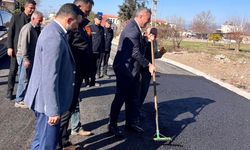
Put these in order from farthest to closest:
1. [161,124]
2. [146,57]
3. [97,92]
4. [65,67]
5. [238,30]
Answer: [238,30] → [97,92] → [161,124] → [146,57] → [65,67]

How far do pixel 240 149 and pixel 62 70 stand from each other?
141 inches

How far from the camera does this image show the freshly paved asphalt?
18.7ft

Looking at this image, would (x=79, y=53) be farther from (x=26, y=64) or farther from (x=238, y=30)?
(x=238, y=30)

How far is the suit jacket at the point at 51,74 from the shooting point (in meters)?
3.56

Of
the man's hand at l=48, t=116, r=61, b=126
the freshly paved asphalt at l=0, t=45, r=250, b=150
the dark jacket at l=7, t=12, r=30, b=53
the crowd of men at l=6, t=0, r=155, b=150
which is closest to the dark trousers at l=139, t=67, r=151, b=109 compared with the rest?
the crowd of men at l=6, t=0, r=155, b=150

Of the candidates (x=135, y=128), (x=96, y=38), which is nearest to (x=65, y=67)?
(x=135, y=128)

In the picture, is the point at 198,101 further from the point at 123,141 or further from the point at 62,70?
the point at 62,70

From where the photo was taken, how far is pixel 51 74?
356 centimetres

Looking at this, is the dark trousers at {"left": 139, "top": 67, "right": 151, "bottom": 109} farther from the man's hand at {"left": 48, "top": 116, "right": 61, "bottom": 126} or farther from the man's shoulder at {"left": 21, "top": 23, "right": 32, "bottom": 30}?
the man's hand at {"left": 48, "top": 116, "right": 61, "bottom": 126}

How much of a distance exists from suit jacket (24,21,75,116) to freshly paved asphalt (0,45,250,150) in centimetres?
167

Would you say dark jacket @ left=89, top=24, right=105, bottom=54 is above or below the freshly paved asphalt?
above

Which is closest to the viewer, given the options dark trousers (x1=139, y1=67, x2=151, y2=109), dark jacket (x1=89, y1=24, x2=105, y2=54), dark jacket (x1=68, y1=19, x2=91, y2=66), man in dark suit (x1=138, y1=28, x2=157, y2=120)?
dark jacket (x1=68, y1=19, x2=91, y2=66)

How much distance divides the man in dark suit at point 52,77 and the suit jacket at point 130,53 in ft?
6.72

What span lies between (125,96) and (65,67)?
2401 mm
